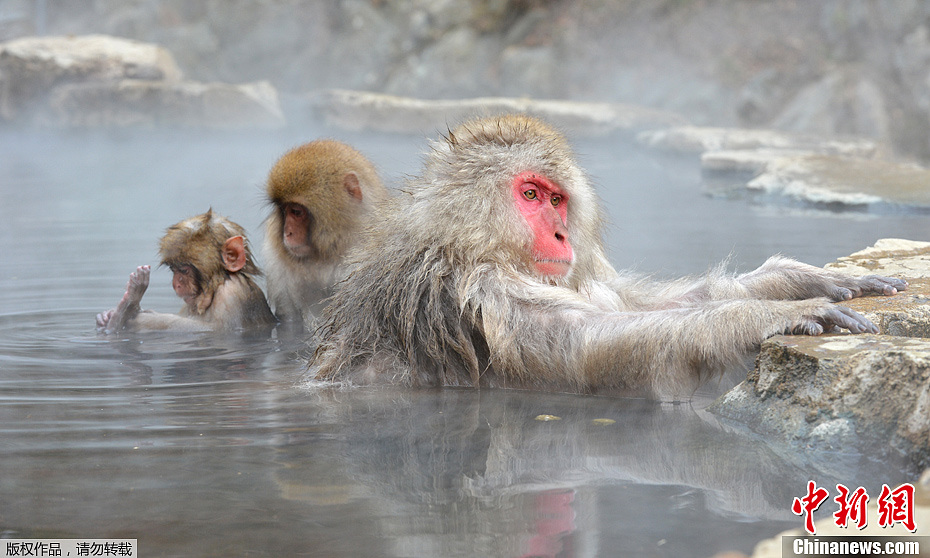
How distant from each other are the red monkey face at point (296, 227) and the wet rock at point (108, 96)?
14713mm

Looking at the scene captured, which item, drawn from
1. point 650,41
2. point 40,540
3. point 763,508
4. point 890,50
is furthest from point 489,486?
point 650,41

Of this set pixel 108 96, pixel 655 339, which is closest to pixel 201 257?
pixel 655 339

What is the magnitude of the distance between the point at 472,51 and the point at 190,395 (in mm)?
18361

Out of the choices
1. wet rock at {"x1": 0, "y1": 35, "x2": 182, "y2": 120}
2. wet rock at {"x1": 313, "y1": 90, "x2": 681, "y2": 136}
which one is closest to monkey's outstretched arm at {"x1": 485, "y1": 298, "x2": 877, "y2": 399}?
wet rock at {"x1": 313, "y1": 90, "x2": 681, "y2": 136}

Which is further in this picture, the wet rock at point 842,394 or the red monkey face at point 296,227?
the red monkey face at point 296,227

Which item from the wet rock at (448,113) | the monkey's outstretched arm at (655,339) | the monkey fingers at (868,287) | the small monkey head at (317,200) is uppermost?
the wet rock at (448,113)

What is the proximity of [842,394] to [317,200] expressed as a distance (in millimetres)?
3174

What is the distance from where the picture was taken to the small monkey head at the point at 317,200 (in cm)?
508

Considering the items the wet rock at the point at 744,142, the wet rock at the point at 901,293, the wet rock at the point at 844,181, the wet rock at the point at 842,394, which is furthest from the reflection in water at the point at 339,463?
the wet rock at the point at 744,142

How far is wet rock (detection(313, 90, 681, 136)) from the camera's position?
50.4 feet

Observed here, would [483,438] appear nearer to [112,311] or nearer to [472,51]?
[112,311]

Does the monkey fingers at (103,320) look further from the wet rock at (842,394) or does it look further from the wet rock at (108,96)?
the wet rock at (108,96)

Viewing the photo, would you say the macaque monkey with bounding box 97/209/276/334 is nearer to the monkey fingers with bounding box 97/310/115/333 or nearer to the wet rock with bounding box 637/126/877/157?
the monkey fingers with bounding box 97/310/115/333

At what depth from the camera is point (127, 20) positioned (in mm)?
25766
